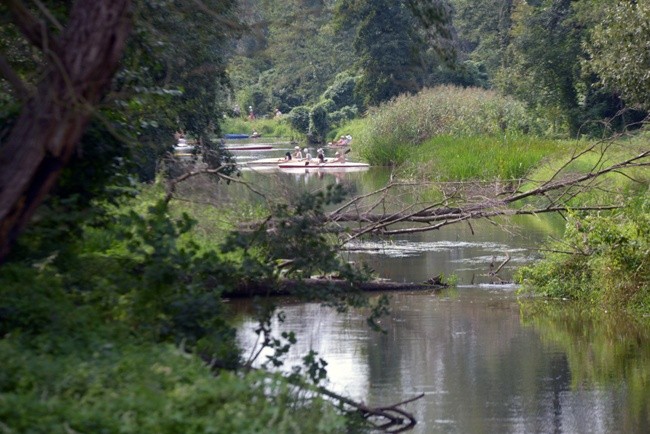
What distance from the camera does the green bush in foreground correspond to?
49.0ft

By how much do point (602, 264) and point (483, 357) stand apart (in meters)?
3.57

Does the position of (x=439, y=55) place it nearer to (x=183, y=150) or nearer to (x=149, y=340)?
(x=149, y=340)

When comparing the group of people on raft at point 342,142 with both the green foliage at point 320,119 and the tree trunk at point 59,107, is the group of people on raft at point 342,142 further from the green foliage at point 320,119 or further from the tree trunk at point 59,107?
the tree trunk at point 59,107

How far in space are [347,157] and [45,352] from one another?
38130 millimetres

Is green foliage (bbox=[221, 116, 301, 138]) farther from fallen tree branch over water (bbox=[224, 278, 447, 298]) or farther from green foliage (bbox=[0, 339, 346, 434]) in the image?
green foliage (bbox=[0, 339, 346, 434])

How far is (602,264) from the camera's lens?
608 inches

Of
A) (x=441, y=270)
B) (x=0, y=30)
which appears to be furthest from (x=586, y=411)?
(x=441, y=270)

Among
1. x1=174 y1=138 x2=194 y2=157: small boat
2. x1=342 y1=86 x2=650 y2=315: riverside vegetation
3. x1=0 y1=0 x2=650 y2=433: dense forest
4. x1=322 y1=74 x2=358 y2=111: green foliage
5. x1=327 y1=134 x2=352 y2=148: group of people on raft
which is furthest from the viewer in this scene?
x1=322 y1=74 x2=358 y2=111: green foliage

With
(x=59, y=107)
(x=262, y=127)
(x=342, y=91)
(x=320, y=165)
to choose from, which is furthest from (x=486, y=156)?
(x=262, y=127)

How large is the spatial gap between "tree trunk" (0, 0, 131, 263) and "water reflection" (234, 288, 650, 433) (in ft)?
13.2

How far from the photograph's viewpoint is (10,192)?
707 centimetres

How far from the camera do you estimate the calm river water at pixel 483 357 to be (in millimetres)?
10242

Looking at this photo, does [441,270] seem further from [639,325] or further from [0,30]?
[0,30]

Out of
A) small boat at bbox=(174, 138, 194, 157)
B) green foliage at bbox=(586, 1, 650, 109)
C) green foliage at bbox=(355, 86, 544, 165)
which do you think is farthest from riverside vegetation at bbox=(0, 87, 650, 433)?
green foliage at bbox=(355, 86, 544, 165)
